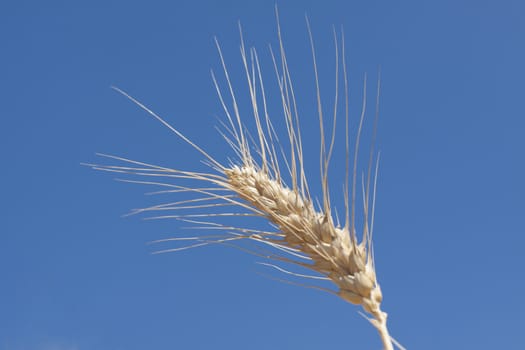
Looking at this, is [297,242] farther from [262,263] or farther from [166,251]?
[166,251]

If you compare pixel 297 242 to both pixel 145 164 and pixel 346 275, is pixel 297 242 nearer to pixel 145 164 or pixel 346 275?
pixel 346 275

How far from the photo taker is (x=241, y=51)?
9.07 ft

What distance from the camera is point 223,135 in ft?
9.94

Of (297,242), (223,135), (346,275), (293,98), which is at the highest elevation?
(223,135)

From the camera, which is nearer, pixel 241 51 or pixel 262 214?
pixel 262 214

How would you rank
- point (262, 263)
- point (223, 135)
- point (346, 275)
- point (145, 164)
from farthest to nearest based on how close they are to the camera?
point (223, 135)
point (145, 164)
point (262, 263)
point (346, 275)

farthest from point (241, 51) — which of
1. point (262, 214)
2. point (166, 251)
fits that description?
point (166, 251)

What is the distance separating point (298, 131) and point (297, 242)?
49 centimetres

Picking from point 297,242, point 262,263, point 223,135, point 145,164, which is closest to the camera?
point 297,242

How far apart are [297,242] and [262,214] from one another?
20 centimetres

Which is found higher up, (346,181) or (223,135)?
(223,135)

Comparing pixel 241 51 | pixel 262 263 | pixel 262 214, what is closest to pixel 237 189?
pixel 262 214

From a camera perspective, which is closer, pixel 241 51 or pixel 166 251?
pixel 166 251

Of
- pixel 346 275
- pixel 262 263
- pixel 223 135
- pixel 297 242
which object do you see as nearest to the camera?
pixel 346 275
